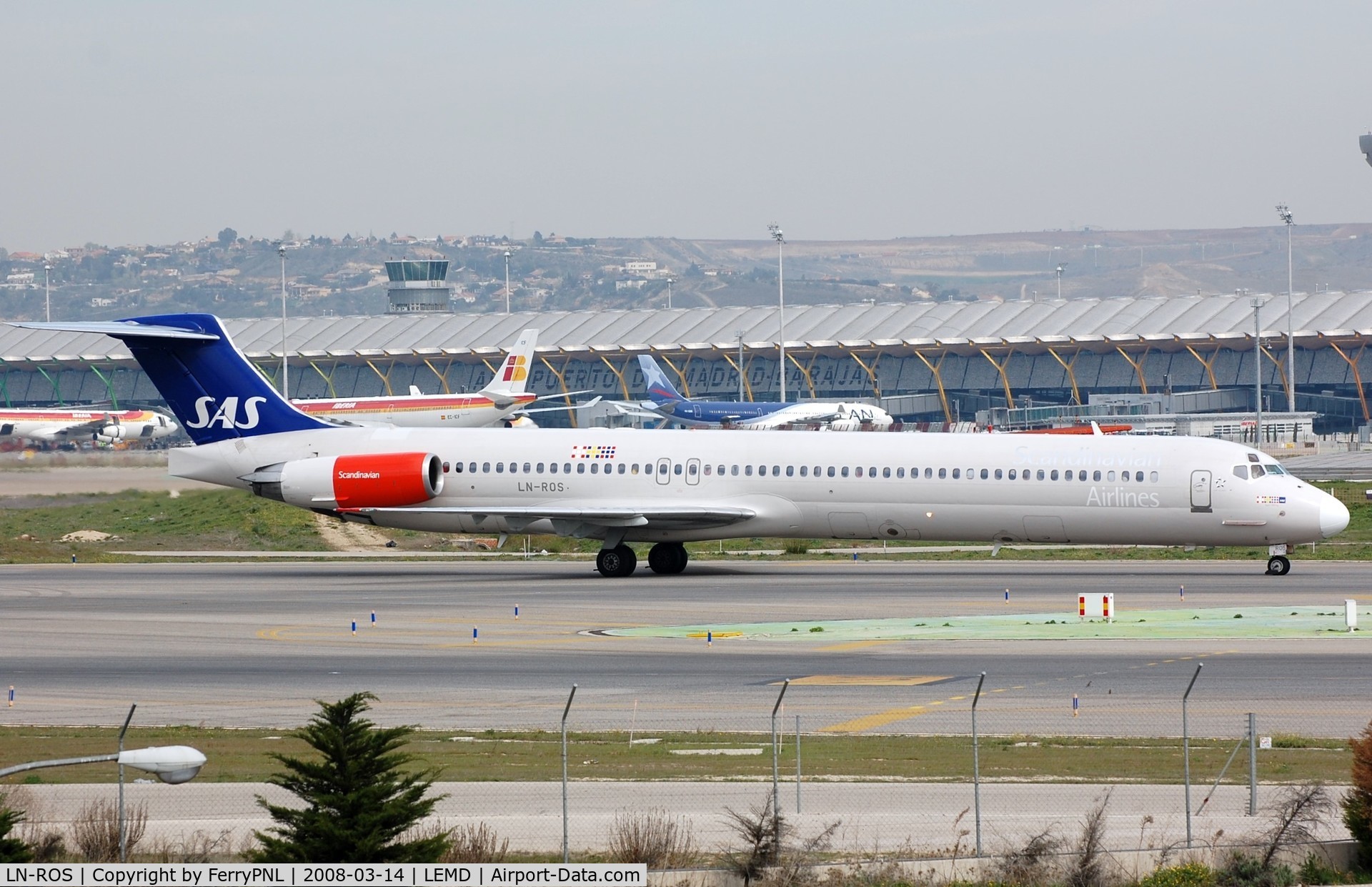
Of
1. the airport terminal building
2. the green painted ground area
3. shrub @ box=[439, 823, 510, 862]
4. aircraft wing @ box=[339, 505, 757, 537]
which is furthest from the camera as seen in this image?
the airport terminal building

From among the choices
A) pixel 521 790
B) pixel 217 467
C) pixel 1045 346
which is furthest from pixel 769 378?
pixel 521 790

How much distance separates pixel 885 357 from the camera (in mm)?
128375

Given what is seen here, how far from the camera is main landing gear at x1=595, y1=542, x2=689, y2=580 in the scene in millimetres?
40844

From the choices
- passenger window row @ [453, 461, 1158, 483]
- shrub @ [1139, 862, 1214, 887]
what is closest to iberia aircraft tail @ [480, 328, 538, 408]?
passenger window row @ [453, 461, 1158, 483]

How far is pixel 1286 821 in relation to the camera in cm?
1432

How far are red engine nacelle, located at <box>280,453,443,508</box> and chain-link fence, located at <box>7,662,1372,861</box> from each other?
18.5 m

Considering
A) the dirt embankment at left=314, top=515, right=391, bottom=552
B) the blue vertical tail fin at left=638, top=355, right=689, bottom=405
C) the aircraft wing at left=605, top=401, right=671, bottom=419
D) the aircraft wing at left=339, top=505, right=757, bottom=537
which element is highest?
the blue vertical tail fin at left=638, top=355, right=689, bottom=405

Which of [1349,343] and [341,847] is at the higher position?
[1349,343]

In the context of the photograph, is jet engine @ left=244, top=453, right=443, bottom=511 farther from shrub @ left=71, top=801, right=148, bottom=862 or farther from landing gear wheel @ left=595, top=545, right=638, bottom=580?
shrub @ left=71, top=801, right=148, bottom=862

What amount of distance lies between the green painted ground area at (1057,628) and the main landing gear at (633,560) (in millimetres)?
9378

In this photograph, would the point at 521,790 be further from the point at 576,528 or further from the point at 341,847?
the point at 576,528

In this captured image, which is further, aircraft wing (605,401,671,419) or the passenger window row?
aircraft wing (605,401,671,419)

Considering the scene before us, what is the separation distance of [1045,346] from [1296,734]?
10405 cm

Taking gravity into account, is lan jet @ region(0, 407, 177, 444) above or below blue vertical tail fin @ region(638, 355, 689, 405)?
below
